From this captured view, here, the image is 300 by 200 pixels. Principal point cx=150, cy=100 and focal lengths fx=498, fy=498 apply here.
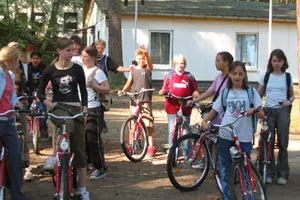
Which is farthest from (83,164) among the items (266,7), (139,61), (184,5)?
(266,7)

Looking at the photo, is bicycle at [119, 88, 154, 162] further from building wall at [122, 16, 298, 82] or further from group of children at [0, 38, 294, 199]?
building wall at [122, 16, 298, 82]

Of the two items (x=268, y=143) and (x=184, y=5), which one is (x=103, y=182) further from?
(x=184, y=5)

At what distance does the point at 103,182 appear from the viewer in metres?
7.08

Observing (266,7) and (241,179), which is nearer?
(241,179)

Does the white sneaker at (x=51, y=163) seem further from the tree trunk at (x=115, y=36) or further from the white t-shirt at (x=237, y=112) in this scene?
the tree trunk at (x=115, y=36)

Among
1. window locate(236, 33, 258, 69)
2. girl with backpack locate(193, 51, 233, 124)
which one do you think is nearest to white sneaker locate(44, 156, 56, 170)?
girl with backpack locate(193, 51, 233, 124)

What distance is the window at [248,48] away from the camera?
24859mm

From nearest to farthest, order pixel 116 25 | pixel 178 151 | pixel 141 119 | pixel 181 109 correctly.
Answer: pixel 178 151 → pixel 181 109 → pixel 141 119 → pixel 116 25

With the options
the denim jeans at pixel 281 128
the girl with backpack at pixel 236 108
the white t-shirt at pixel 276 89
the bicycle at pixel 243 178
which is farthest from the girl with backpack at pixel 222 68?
the bicycle at pixel 243 178

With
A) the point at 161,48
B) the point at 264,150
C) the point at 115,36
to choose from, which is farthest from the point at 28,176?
the point at 161,48

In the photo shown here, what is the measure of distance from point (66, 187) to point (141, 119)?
348 centimetres

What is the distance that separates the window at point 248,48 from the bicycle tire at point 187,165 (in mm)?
18681

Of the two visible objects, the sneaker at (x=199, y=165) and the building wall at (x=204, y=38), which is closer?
the sneaker at (x=199, y=165)

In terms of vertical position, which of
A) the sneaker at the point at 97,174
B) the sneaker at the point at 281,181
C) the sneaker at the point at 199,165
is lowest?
the sneaker at the point at 281,181
